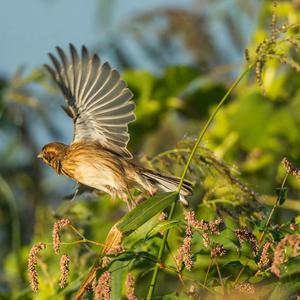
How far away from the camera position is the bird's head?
3.78 meters

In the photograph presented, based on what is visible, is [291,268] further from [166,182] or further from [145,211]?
[166,182]

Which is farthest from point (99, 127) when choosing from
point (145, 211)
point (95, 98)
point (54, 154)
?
point (145, 211)

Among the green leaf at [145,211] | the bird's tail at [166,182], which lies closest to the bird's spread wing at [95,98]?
the bird's tail at [166,182]

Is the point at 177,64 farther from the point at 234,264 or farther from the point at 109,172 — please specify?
the point at 234,264

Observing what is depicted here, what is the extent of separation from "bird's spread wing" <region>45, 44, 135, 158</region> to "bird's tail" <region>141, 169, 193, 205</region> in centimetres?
10

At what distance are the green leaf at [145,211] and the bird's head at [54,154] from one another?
1645 mm

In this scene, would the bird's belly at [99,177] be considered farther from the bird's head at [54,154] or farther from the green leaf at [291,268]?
the green leaf at [291,268]

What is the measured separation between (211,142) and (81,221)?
199 cm

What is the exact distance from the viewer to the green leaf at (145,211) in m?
2.14

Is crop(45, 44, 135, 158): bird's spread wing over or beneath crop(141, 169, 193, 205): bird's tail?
over

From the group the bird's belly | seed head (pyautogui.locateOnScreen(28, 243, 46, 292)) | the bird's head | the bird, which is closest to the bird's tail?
the bird

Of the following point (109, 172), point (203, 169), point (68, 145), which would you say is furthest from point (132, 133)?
point (203, 169)

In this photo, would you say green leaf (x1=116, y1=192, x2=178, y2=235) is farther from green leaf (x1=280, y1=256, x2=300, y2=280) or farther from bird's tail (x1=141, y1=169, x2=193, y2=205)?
bird's tail (x1=141, y1=169, x2=193, y2=205)

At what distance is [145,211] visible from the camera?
2.15m
